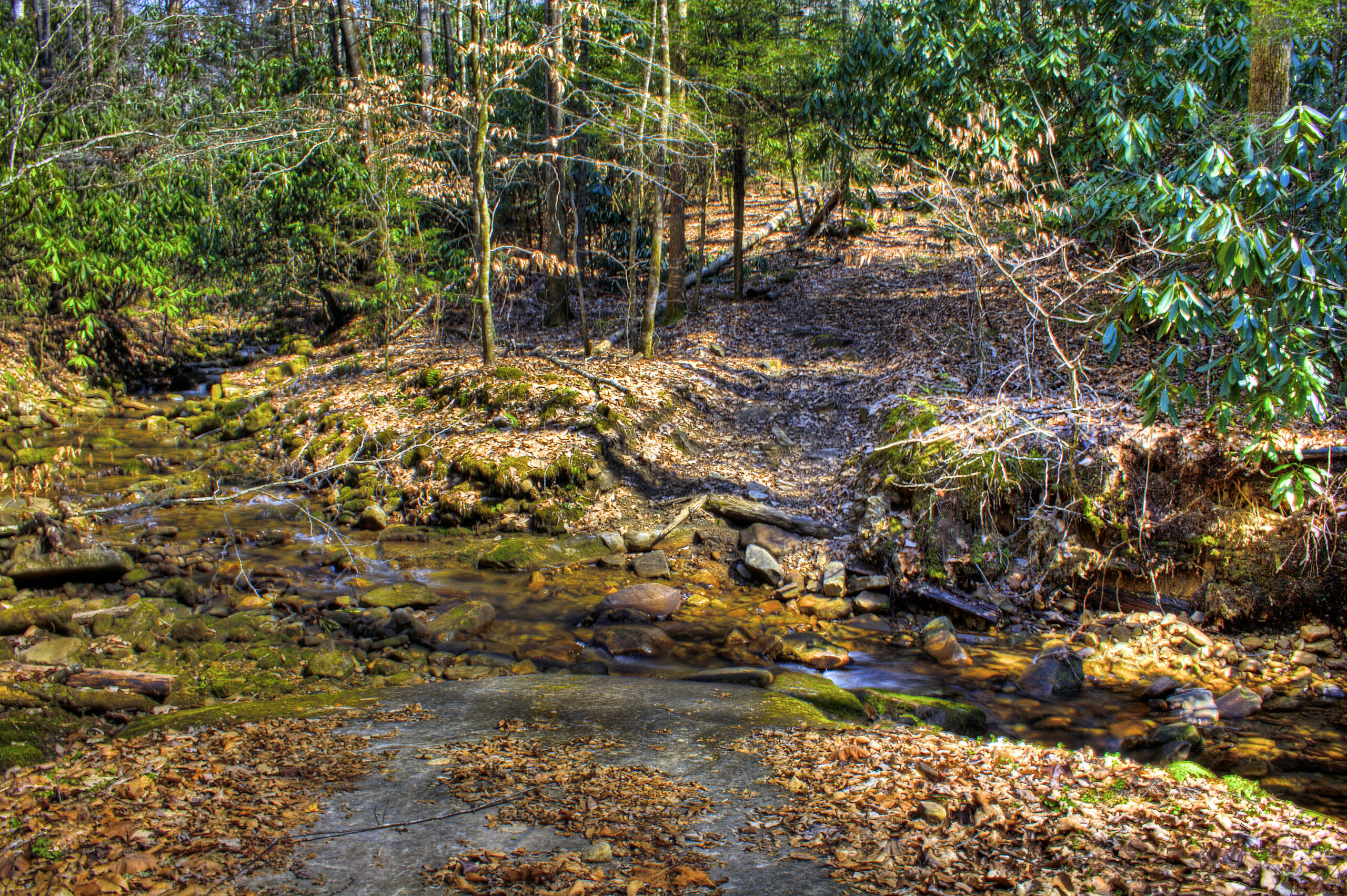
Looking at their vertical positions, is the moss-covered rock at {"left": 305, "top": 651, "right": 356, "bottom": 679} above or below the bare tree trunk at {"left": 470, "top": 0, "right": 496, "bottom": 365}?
below

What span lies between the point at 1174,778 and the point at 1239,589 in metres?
4.01

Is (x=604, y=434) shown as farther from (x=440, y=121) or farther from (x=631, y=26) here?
(x=631, y=26)

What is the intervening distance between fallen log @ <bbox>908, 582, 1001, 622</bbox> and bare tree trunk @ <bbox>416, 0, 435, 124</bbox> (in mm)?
9310

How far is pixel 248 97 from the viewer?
15.6 m

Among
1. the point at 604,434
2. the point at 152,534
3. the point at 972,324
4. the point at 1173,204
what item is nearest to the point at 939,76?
the point at 972,324

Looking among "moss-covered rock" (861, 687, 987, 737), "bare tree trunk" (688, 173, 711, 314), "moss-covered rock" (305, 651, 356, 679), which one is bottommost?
"moss-covered rock" (861, 687, 987, 737)

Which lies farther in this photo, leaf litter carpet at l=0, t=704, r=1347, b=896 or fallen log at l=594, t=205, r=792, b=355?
fallen log at l=594, t=205, r=792, b=355

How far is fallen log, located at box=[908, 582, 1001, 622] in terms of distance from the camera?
751cm

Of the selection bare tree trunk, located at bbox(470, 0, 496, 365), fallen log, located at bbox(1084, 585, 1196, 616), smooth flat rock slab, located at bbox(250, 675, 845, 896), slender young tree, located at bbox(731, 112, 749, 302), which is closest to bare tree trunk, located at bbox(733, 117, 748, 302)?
slender young tree, located at bbox(731, 112, 749, 302)

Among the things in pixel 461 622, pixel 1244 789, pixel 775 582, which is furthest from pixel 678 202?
pixel 1244 789

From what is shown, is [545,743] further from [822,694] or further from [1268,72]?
[1268,72]

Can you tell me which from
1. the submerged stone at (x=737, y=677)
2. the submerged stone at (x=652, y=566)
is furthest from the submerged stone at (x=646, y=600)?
the submerged stone at (x=737, y=677)

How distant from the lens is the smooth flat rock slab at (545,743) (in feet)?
10.3

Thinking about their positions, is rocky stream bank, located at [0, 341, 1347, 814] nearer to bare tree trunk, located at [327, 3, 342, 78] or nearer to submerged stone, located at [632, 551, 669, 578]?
submerged stone, located at [632, 551, 669, 578]
